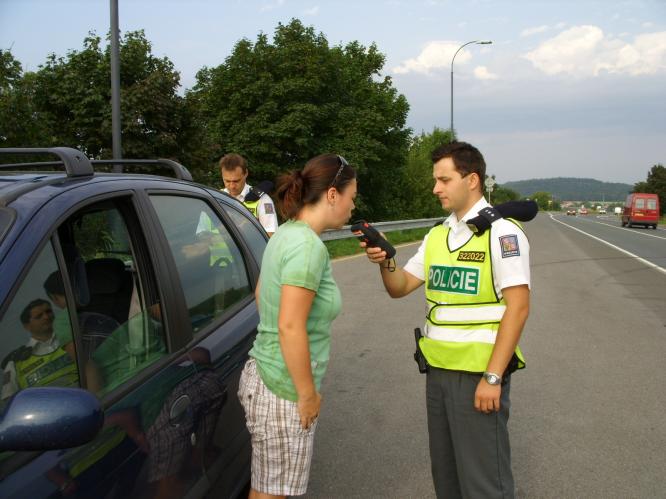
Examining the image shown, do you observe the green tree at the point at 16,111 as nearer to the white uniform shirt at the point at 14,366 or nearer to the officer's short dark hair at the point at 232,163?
the officer's short dark hair at the point at 232,163

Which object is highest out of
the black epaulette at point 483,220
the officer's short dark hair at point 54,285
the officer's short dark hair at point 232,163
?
the officer's short dark hair at point 232,163

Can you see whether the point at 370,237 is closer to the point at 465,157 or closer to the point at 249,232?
the point at 465,157

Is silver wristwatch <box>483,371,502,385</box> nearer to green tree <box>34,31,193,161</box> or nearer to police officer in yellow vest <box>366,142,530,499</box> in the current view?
police officer in yellow vest <box>366,142,530,499</box>

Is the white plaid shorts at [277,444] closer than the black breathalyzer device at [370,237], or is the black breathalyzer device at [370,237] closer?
the white plaid shorts at [277,444]

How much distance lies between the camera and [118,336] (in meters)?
2.10

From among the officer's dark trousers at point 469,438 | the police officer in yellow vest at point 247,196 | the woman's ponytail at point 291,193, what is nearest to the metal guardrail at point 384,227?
the police officer in yellow vest at point 247,196

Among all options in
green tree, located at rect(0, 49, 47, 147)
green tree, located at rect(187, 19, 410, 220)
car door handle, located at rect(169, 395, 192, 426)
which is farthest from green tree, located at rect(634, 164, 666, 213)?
car door handle, located at rect(169, 395, 192, 426)

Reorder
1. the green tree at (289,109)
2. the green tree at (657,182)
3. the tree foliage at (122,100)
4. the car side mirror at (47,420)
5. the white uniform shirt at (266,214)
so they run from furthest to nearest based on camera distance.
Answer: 1. the green tree at (657,182)
2. the green tree at (289,109)
3. the tree foliage at (122,100)
4. the white uniform shirt at (266,214)
5. the car side mirror at (47,420)

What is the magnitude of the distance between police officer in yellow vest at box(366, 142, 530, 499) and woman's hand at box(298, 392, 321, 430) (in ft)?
1.98

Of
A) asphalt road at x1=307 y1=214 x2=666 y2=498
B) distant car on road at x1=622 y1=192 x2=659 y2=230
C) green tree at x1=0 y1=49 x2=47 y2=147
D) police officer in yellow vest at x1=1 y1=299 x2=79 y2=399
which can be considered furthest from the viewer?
distant car on road at x1=622 y1=192 x2=659 y2=230

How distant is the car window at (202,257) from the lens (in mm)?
2428

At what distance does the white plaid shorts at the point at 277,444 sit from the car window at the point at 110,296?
0.38m

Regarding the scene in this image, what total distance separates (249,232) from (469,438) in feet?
5.10

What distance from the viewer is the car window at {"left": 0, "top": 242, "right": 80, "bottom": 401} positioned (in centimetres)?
150
